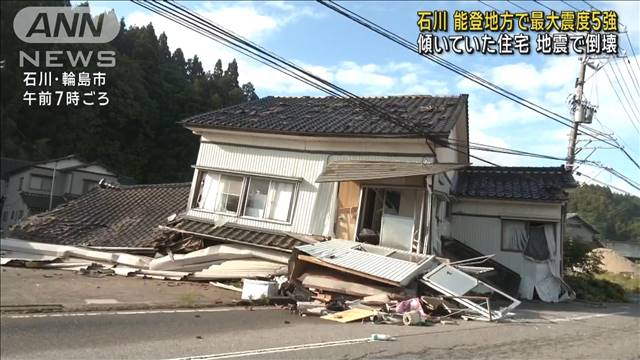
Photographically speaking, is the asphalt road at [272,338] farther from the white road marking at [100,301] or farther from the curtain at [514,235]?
the curtain at [514,235]

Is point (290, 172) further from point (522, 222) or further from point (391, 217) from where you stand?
point (522, 222)

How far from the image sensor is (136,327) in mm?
7816

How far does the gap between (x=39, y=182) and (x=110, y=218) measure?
2665cm

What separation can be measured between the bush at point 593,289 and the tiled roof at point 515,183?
4.55 meters

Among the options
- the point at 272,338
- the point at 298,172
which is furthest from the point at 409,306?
the point at 298,172

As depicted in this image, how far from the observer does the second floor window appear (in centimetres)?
4203

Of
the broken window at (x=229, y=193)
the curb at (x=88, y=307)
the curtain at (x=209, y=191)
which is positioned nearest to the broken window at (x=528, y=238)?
the broken window at (x=229, y=193)

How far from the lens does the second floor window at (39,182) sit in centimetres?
4203

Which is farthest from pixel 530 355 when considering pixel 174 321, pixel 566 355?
pixel 174 321

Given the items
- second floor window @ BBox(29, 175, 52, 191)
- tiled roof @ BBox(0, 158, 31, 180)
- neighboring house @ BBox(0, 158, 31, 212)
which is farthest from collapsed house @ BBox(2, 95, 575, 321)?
neighboring house @ BBox(0, 158, 31, 212)

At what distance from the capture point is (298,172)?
16.4 meters

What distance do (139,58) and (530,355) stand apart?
52.0m

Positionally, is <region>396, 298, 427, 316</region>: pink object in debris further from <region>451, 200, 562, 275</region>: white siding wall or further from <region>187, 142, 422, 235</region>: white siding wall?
<region>451, 200, 562, 275</region>: white siding wall

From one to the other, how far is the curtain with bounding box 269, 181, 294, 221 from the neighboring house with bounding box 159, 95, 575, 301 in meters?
0.03
